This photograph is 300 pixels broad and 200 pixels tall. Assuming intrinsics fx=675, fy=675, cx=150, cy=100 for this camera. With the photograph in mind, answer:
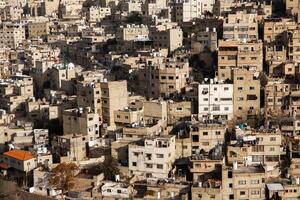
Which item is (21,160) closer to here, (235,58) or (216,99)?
(216,99)

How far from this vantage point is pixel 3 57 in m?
41.9

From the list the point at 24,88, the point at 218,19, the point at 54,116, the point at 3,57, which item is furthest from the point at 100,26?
the point at 54,116

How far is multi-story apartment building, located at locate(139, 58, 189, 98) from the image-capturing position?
29312mm

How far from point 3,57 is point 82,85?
15.0 meters

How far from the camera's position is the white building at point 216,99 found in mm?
27359

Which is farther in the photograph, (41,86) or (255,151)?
(41,86)

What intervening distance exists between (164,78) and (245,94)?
12.6 ft

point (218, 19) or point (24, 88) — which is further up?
point (218, 19)

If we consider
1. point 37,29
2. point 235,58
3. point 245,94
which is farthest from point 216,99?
point 37,29

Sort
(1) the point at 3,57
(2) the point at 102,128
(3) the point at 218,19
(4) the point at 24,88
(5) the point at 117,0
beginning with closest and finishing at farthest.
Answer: (2) the point at 102,128 → (4) the point at 24,88 → (3) the point at 218,19 → (1) the point at 3,57 → (5) the point at 117,0

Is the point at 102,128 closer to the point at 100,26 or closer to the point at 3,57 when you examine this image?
the point at 3,57

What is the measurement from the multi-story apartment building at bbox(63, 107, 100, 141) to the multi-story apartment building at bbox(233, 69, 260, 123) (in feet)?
18.8

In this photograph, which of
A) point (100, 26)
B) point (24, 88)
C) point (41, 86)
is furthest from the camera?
point (100, 26)

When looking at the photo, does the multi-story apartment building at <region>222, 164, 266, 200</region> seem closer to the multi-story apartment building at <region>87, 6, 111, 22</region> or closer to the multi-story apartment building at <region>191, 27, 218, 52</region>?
the multi-story apartment building at <region>191, 27, 218, 52</region>
